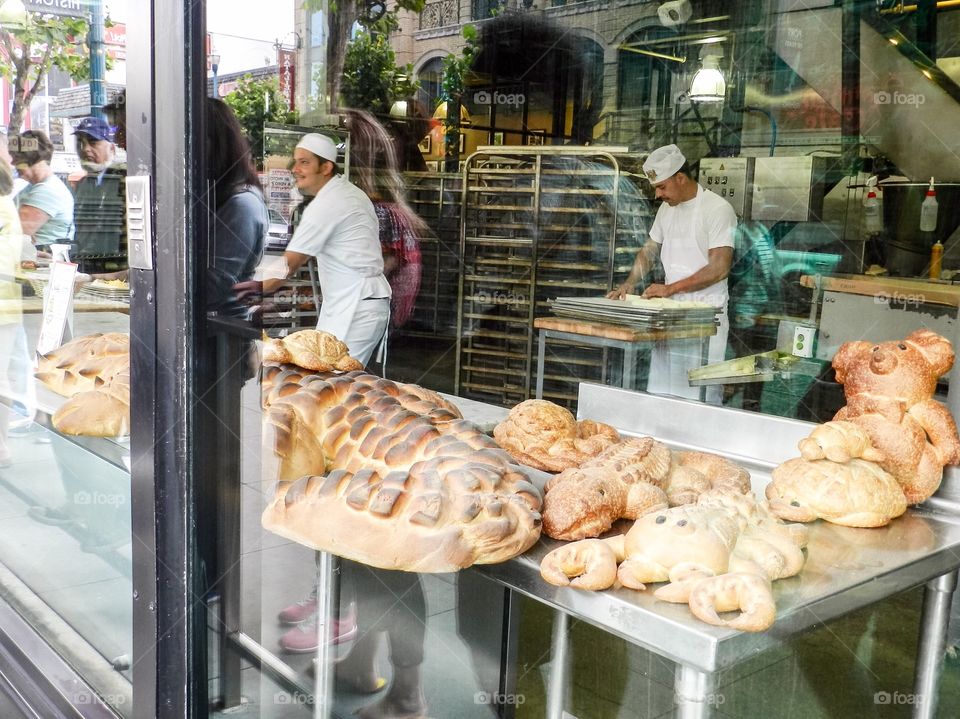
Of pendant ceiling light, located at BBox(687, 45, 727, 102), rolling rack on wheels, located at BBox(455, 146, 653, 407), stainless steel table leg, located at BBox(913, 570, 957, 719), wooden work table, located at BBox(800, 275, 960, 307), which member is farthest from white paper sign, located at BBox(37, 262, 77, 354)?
pendant ceiling light, located at BBox(687, 45, 727, 102)

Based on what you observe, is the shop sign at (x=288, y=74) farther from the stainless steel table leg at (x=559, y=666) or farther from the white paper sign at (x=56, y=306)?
the stainless steel table leg at (x=559, y=666)

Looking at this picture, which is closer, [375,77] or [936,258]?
[936,258]

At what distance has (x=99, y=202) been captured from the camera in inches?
65.1

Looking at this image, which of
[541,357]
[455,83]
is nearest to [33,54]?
[541,357]

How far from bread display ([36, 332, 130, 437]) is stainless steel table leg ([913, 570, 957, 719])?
139cm

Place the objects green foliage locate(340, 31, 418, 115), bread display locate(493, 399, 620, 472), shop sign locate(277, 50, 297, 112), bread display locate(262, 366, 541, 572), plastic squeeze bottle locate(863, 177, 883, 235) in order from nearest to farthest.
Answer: bread display locate(262, 366, 541, 572) < shop sign locate(277, 50, 297, 112) < bread display locate(493, 399, 620, 472) < plastic squeeze bottle locate(863, 177, 883, 235) < green foliage locate(340, 31, 418, 115)

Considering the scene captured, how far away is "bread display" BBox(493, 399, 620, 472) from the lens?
1455mm

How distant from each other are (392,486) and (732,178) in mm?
5590

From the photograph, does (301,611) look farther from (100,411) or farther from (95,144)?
(95,144)

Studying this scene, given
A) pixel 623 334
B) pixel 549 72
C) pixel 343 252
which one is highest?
pixel 549 72

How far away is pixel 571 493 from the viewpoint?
3.85 feet

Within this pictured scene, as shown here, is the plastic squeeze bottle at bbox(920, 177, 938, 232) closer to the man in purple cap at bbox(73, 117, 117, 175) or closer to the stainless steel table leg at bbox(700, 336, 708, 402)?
the stainless steel table leg at bbox(700, 336, 708, 402)

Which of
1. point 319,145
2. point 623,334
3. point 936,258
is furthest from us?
point 936,258

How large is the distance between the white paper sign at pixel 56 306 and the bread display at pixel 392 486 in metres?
0.72
